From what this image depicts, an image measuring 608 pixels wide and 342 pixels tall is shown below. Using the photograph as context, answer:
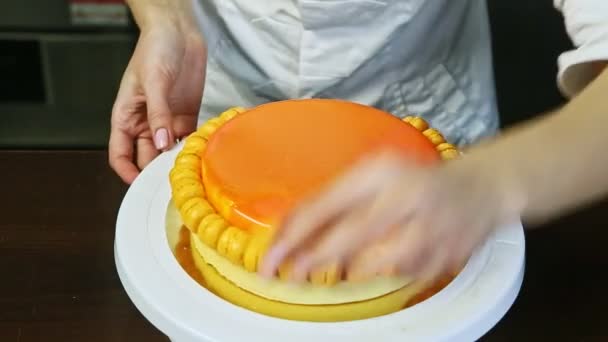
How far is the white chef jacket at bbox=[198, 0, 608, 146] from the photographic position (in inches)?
31.6

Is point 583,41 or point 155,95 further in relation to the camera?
point 155,95

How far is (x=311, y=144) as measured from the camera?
573 mm

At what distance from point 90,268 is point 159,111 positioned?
0.15 metres

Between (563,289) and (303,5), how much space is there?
1.15 feet

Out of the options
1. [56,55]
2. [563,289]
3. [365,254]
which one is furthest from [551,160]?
[56,55]

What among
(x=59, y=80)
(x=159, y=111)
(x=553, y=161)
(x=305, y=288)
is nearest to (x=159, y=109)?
(x=159, y=111)

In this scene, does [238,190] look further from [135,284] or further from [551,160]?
[551,160]

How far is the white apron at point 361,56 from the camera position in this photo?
0.80 meters

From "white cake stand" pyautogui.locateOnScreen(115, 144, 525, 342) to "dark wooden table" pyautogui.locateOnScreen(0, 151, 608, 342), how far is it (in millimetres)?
82

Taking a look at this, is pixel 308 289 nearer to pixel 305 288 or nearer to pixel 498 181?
pixel 305 288

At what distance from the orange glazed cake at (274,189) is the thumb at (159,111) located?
0.07 metres

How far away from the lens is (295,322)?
507mm

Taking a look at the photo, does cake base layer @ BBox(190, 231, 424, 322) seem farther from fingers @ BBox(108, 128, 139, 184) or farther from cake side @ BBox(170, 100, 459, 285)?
fingers @ BBox(108, 128, 139, 184)

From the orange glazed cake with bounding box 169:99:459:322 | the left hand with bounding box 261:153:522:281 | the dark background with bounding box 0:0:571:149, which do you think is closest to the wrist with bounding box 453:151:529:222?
the left hand with bounding box 261:153:522:281
